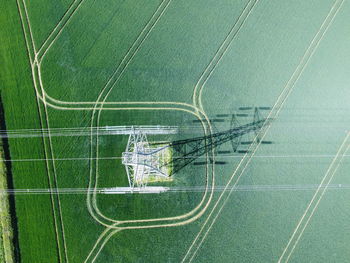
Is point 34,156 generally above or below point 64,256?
above

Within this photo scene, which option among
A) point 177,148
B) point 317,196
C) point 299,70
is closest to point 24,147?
point 177,148

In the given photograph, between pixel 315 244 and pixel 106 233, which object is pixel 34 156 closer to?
pixel 106 233

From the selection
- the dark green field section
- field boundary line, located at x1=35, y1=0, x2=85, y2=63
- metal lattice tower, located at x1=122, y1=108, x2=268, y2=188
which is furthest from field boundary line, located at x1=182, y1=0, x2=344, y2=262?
field boundary line, located at x1=35, y1=0, x2=85, y2=63

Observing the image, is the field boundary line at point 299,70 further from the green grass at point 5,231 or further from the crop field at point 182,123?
the green grass at point 5,231

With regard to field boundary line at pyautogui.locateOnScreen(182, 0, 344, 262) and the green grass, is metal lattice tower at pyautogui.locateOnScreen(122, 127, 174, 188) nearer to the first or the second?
field boundary line at pyautogui.locateOnScreen(182, 0, 344, 262)

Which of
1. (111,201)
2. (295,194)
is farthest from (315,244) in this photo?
(111,201)

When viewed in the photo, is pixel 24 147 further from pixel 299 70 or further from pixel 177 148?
pixel 299 70
